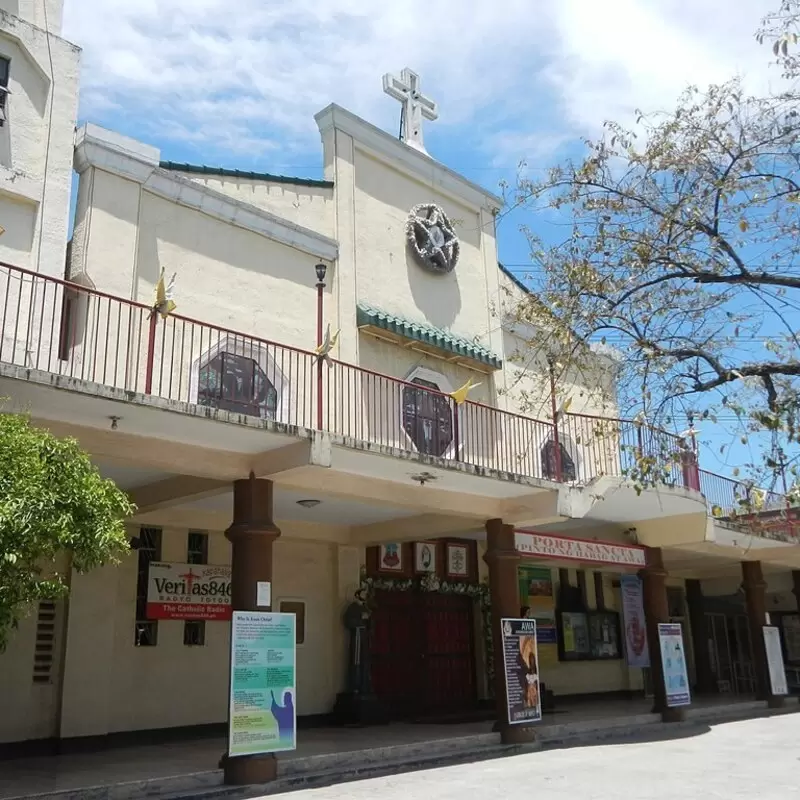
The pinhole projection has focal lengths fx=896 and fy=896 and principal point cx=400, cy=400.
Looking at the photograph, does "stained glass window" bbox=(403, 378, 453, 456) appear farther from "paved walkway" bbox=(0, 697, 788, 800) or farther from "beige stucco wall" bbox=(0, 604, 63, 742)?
"beige stucco wall" bbox=(0, 604, 63, 742)

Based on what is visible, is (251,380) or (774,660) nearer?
(251,380)

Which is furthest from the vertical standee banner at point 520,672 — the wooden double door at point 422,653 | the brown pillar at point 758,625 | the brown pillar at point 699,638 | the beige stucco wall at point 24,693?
the brown pillar at point 699,638

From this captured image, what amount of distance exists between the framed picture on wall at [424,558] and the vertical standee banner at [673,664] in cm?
420

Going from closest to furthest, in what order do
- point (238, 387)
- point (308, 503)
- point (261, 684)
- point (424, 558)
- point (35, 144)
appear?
point (261, 684) < point (35, 144) < point (238, 387) < point (308, 503) < point (424, 558)

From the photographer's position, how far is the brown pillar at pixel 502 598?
505 inches

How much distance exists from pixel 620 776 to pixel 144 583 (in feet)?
22.6

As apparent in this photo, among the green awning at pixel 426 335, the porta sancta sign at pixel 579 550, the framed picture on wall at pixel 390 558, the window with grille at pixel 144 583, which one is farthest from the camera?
the framed picture on wall at pixel 390 558

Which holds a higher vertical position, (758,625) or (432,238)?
(432,238)

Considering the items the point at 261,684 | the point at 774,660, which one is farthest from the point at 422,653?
the point at 774,660

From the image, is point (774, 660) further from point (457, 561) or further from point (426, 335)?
point (426, 335)

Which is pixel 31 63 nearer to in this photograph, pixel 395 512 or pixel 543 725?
pixel 395 512

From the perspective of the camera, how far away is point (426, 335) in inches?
611

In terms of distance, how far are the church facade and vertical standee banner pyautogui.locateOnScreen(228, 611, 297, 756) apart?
41cm

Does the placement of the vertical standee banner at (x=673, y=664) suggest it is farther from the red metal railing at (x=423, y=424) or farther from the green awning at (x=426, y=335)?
the green awning at (x=426, y=335)
